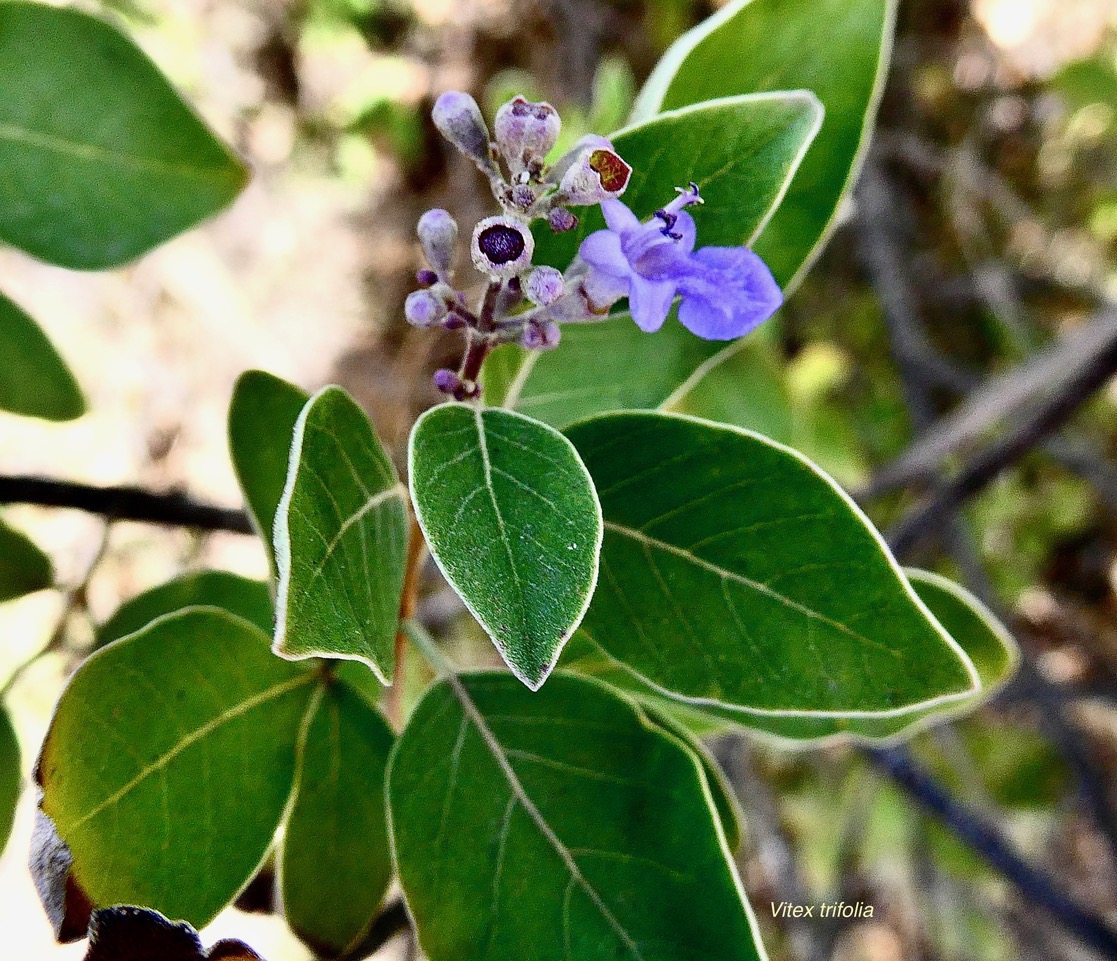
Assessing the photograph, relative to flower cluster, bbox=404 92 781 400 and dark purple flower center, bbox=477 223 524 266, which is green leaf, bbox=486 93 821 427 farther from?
dark purple flower center, bbox=477 223 524 266

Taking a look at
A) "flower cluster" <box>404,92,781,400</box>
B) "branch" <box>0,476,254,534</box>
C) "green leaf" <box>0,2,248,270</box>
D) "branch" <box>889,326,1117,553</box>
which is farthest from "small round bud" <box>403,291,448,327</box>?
"branch" <box>889,326,1117,553</box>

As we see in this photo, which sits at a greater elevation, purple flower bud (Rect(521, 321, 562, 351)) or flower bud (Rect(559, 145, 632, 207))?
flower bud (Rect(559, 145, 632, 207))

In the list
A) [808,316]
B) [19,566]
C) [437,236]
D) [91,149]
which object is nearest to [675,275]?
[437,236]

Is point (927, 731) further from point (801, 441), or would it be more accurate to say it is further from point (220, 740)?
point (220, 740)

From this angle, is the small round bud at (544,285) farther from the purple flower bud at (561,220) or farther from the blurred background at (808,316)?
the blurred background at (808,316)

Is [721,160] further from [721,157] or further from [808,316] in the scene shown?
[808,316]

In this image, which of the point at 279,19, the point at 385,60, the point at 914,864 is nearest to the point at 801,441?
the point at 914,864
